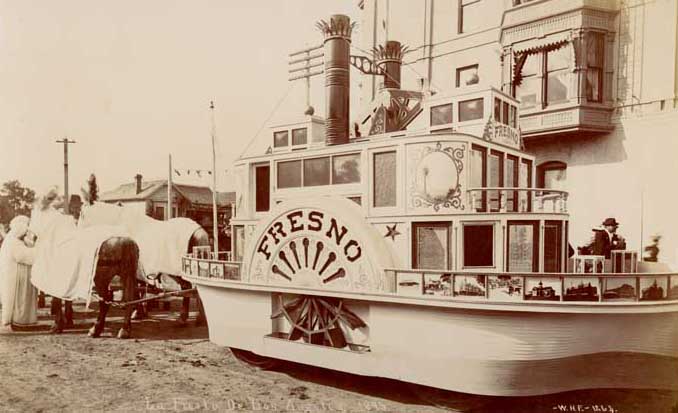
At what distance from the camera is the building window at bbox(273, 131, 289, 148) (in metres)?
7.45

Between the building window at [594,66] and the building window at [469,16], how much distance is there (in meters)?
3.00

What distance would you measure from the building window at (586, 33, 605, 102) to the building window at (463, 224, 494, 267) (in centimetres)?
597

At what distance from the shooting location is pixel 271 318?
5.95 m

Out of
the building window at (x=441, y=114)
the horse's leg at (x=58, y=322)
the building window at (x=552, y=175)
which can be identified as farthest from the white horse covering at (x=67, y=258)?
the building window at (x=552, y=175)

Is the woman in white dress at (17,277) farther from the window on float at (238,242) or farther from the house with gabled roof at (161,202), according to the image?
the house with gabled roof at (161,202)

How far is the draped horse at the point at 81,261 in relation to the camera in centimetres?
743

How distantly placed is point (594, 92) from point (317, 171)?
6601 millimetres

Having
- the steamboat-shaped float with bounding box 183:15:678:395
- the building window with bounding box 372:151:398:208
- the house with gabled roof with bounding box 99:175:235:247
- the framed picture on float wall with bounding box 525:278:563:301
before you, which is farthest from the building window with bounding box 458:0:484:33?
the house with gabled roof with bounding box 99:175:235:247

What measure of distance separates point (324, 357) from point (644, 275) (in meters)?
3.23

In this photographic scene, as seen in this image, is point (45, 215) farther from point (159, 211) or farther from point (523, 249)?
point (159, 211)

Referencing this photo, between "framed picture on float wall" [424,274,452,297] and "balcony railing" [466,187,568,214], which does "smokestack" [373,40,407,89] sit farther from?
"framed picture on float wall" [424,274,452,297]

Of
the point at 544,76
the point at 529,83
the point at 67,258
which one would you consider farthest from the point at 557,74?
the point at 67,258

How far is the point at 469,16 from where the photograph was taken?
468 inches

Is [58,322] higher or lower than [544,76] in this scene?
lower
